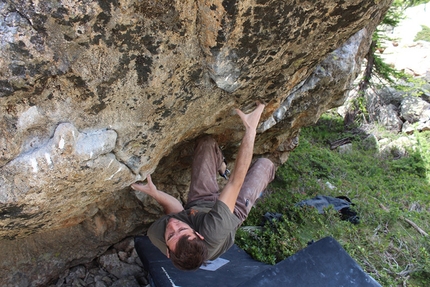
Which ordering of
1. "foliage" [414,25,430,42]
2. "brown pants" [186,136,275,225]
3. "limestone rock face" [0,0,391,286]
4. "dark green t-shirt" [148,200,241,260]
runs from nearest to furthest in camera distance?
"limestone rock face" [0,0,391,286] < "dark green t-shirt" [148,200,241,260] < "brown pants" [186,136,275,225] < "foliage" [414,25,430,42]

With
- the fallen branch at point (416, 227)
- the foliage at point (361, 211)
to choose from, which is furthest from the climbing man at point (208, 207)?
the fallen branch at point (416, 227)

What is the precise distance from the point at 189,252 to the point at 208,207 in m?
0.81

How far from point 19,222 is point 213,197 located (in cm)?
172

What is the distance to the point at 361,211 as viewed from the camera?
221 inches

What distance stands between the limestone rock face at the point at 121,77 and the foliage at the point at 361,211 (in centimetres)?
223

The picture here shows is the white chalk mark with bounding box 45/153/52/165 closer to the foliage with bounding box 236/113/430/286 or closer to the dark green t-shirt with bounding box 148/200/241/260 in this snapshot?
the dark green t-shirt with bounding box 148/200/241/260

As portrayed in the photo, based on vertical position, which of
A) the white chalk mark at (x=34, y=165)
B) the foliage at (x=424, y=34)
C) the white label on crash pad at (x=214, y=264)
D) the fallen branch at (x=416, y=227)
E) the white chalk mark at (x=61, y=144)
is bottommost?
the fallen branch at (x=416, y=227)

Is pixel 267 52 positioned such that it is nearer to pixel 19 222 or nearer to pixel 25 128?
pixel 25 128

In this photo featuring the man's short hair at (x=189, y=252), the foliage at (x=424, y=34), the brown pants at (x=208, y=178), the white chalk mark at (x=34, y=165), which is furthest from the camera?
the foliage at (x=424, y=34)

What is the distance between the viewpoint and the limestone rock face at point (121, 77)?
1832 millimetres

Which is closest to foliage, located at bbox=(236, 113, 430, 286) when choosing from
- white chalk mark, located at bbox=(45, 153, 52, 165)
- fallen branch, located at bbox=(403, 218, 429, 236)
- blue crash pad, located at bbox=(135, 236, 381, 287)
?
fallen branch, located at bbox=(403, 218, 429, 236)

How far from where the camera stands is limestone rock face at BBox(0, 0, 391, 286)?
1.83 meters

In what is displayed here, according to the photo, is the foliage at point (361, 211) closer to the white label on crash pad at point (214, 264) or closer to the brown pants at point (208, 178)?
the white label on crash pad at point (214, 264)

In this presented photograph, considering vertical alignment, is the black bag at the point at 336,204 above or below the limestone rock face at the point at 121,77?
below
